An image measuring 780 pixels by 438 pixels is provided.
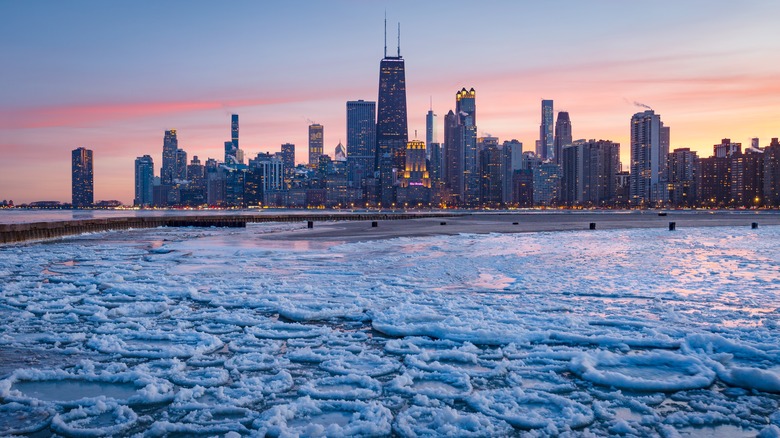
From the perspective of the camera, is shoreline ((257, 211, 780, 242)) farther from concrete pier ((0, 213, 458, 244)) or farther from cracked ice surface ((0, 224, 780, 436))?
cracked ice surface ((0, 224, 780, 436))

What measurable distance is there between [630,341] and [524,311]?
2.93m

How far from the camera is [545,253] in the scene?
2728cm

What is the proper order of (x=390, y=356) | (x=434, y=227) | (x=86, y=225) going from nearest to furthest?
(x=390, y=356)
(x=86, y=225)
(x=434, y=227)

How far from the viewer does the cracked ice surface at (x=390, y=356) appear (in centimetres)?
570

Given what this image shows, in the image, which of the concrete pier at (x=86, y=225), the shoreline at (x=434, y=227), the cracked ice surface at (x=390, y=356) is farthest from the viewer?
the shoreline at (x=434, y=227)

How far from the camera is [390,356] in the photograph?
8312 mm

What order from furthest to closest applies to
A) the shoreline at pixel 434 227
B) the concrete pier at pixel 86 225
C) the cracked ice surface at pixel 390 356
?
the shoreline at pixel 434 227 < the concrete pier at pixel 86 225 < the cracked ice surface at pixel 390 356

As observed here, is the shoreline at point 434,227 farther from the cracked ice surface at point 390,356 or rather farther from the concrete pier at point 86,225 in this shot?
the cracked ice surface at point 390,356

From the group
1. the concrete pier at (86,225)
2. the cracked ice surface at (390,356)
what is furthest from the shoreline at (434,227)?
the cracked ice surface at (390,356)

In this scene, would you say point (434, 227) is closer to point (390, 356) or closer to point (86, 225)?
point (86, 225)

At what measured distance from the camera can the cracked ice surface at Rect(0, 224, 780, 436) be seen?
5695 millimetres

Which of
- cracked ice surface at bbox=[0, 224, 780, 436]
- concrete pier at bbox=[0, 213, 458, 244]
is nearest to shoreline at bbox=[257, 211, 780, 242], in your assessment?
concrete pier at bbox=[0, 213, 458, 244]

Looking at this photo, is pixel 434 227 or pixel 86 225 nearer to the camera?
pixel 86 225

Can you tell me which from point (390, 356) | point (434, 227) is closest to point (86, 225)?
point (434, 227)
